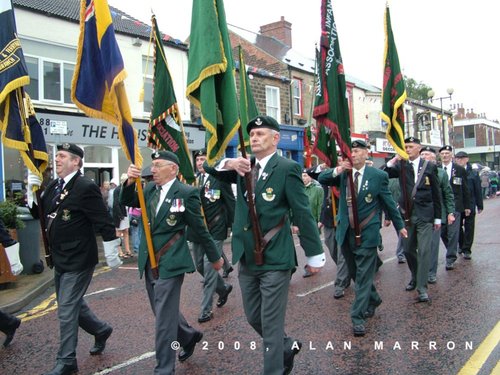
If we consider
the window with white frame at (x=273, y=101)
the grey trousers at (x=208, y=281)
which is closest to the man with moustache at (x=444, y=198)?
the grey trousers at (x=208, y=281)

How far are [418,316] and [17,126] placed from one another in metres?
5.25

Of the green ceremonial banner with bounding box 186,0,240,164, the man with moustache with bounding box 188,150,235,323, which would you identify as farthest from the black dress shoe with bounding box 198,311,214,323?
the green ceremonial banner with bounding box 186,0,240,164

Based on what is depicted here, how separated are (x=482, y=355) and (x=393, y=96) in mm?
3573

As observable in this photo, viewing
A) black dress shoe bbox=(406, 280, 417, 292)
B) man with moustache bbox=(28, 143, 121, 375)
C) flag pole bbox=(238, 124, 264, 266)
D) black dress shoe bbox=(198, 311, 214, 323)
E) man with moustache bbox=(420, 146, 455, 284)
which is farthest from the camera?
man with moustache bbox=(420, 146, 455, 284)

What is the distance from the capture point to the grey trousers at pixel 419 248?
653 cm

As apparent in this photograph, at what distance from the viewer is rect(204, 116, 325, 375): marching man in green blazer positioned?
3.92 meters

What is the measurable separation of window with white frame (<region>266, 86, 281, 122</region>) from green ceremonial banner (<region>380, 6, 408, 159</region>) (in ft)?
58.8

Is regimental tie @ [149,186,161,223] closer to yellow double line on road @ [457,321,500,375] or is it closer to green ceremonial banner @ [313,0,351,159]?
green ceremonial banner @ [313,0,351,159]

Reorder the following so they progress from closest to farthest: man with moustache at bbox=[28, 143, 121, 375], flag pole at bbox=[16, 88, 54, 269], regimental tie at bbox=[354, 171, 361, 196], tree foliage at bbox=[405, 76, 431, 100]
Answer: man with moustache at bbox=[28, 143, 121, 375], flag pole at bbox=[16, 88, 54, 269], regimental tie at bbox=[354, 171, 361, 196], tree foliage at bbox=[405, 76, 431, 100]

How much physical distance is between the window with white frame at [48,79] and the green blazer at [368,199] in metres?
12.8

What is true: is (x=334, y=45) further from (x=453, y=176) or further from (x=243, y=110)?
(x=453, y=176)

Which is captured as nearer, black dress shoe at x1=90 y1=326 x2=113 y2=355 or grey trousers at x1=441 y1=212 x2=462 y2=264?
black dress shoe at x1=90 y1=326 x2=113 y2=355

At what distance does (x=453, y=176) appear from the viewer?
952cm

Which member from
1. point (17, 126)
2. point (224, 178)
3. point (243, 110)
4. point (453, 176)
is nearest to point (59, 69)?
point (243, 110)
